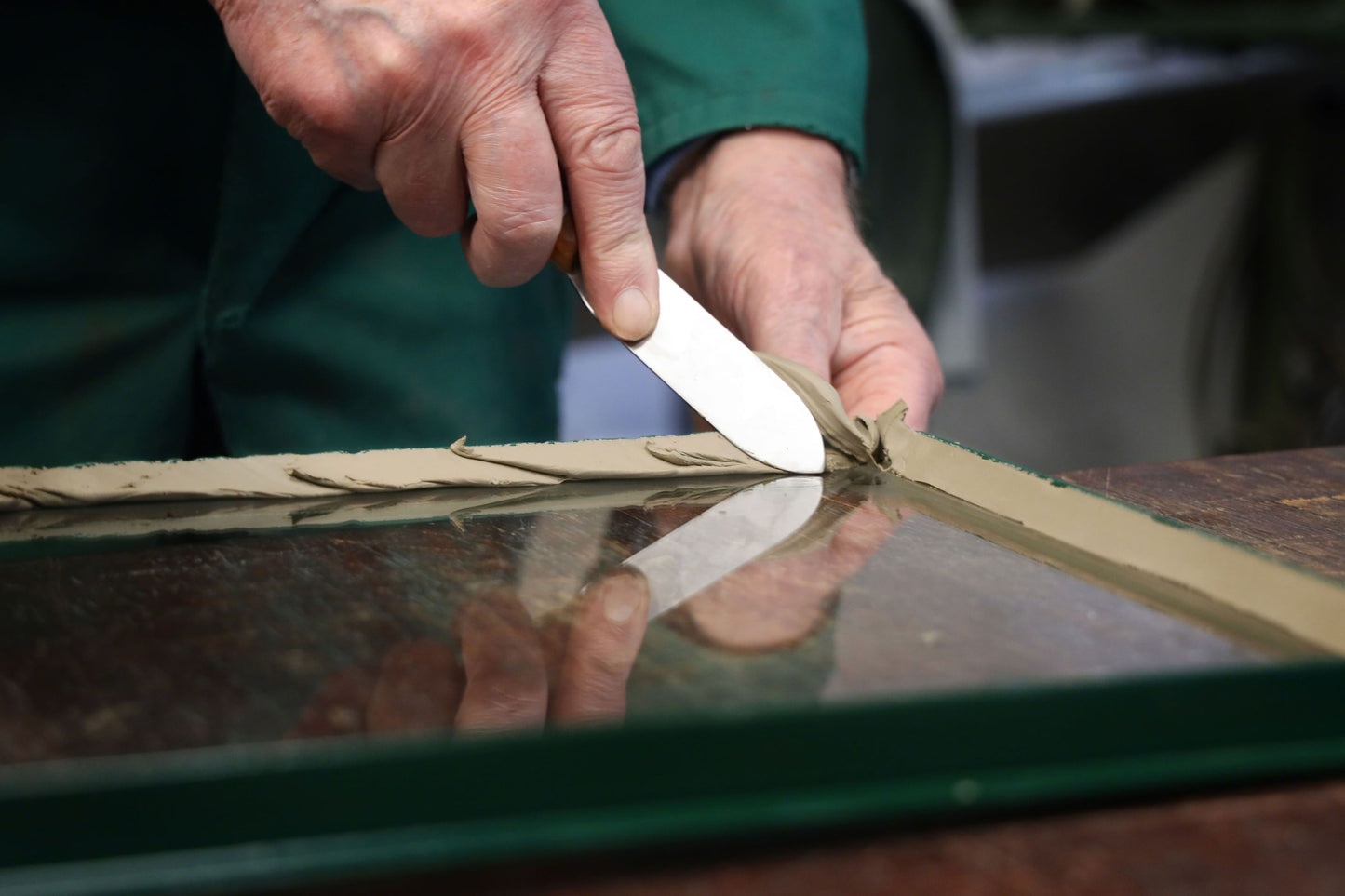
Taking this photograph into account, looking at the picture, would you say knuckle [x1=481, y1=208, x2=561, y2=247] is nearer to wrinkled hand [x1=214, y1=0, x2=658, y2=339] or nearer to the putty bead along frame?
wrinkled hand [x1=214, y1=0, x2=658, y2=339]

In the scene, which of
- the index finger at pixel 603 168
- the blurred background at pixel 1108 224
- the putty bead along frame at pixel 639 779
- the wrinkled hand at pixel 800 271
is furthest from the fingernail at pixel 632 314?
the blurred background at pixel 1108 224

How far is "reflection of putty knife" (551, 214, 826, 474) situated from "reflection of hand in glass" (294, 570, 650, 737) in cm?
31

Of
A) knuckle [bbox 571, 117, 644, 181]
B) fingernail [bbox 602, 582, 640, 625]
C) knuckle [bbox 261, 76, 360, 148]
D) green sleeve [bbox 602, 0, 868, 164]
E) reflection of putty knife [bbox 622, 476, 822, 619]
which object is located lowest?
reflection of putty knife [bbox 622, 476, 822, 619]

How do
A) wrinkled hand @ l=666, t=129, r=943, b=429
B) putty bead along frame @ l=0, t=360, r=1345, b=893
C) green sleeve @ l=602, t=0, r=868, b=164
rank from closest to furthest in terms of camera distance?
putty bead along frame @ l=0, t=360, r=1345, b=893
wrinkled hand @ l=666, t=129, r=943, b=429
green sleeve @ l=602, t=0, r=868, b=164

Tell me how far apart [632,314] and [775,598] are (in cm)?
36

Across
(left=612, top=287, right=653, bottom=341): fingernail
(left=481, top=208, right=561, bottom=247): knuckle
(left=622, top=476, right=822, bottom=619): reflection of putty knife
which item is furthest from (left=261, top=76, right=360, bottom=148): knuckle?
(left=622, top=476, right=822, bottom=619): reflection of putty knife

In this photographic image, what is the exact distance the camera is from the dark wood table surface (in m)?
0.40

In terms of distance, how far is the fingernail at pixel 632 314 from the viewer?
0.90 m

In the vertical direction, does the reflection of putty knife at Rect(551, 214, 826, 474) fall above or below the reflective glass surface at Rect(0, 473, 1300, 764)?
above

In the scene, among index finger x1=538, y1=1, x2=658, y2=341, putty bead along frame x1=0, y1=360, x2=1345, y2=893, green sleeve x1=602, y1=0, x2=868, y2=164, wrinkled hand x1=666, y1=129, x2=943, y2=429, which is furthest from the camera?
green sleeve x1=602, y1=0, x2=868, y2=164

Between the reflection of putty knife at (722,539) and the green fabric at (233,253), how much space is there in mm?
507

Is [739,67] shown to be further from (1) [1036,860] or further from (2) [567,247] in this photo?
(1) [1036,860]

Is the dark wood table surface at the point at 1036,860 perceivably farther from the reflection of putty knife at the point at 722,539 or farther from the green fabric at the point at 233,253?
the green fabric at the point at 233,253

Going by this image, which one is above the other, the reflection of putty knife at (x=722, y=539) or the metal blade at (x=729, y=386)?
the metal blade at (x=729, y=386)
